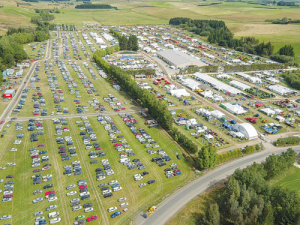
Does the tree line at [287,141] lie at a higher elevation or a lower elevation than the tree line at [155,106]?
lower

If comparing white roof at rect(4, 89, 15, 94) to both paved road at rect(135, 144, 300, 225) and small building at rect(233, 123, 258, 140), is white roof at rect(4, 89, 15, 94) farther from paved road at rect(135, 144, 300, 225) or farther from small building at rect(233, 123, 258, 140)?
small building at rect(233, 123, 258, 140)

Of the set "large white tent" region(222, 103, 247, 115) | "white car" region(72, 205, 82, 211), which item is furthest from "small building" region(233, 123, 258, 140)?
"white car" region(72, 205, 82, 211)

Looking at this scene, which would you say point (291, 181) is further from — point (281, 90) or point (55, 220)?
point (281, 90)

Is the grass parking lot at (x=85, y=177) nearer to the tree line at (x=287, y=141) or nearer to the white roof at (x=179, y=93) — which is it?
the white roof at (x=179, y=93)

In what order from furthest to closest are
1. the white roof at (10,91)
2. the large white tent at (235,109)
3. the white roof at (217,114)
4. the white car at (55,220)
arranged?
1. the white roof at (10,91)
2. the large white tent at (235,109)
3. the white roof at (217,114)
4. the white car at (55,220)

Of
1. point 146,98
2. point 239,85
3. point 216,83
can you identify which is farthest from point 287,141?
point 216,83

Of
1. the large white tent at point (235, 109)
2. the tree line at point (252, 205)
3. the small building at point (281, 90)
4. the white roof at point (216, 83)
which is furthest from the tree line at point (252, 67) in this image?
the tree line at point (252, 205)
